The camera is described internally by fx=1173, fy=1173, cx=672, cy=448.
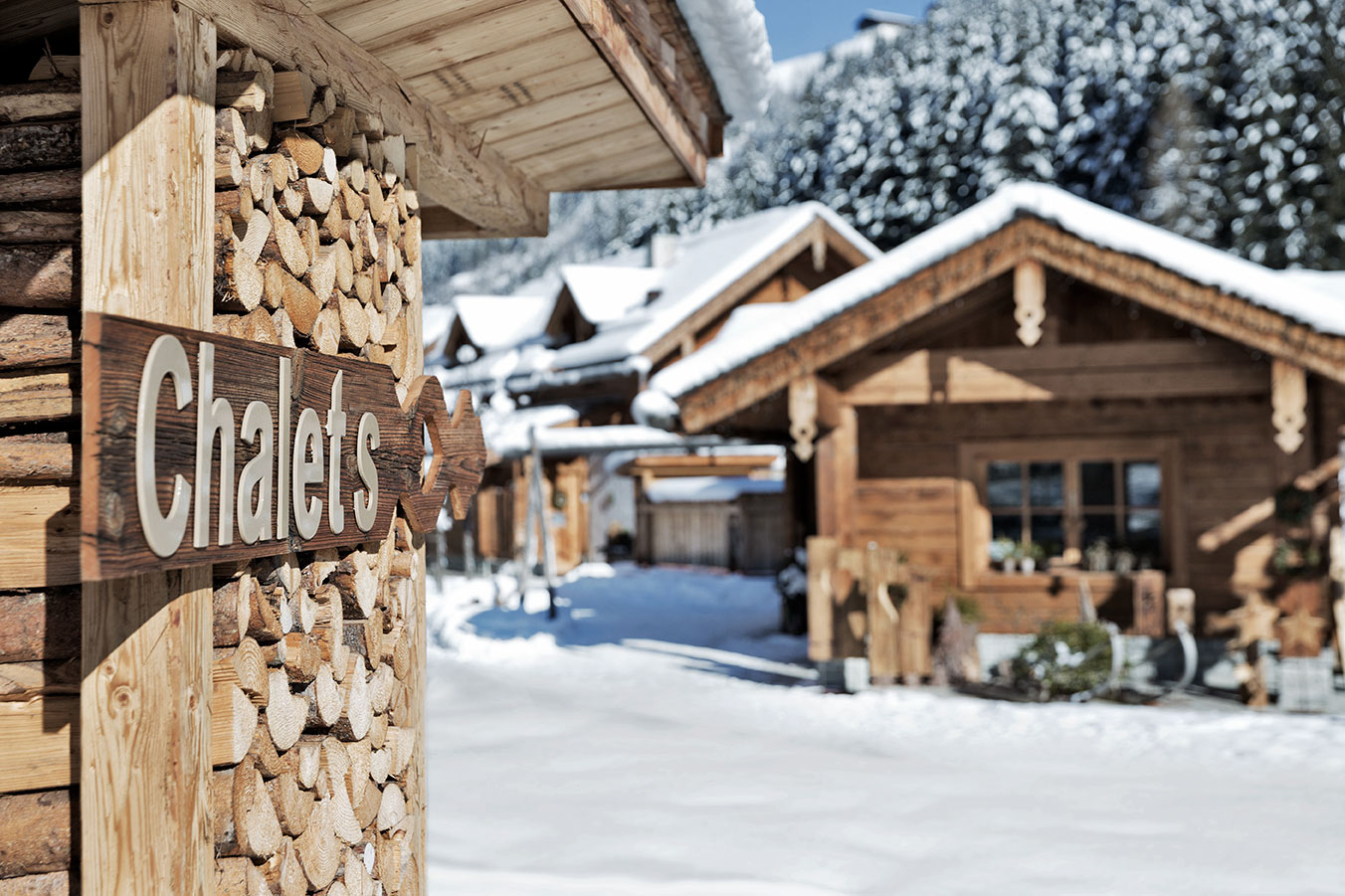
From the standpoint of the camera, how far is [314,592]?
2.95 metres

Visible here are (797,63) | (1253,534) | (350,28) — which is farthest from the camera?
(797,63)

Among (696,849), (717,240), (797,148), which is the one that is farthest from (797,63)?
(696,849)

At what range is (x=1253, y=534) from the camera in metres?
10.4

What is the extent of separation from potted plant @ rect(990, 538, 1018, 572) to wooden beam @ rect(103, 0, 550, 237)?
23.0 feet

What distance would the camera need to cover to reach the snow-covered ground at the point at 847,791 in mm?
5184

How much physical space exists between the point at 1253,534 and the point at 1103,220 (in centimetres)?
318

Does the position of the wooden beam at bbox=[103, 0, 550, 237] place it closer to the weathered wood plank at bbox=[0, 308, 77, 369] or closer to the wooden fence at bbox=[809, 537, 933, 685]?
the weathered wood plank at bbox=[0, 308, 77, 369]

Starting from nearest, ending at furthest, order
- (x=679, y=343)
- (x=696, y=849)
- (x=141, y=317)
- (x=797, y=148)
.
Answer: (x=141, y=317), (x=696, y=849), (x=679, y=343), (x=797, y=148)

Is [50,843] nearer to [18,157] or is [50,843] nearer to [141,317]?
[141,317]

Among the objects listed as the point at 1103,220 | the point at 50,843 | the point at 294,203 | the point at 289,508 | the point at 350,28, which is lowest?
the point at 50,843

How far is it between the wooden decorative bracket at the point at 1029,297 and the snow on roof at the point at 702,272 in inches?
428

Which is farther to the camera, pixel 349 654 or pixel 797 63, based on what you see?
pixel 797 63

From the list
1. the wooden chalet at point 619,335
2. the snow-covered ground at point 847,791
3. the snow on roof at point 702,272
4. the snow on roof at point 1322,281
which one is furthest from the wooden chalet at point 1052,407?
the snow on roof at point 702,272

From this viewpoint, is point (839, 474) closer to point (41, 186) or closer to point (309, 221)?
point (309, 221)
